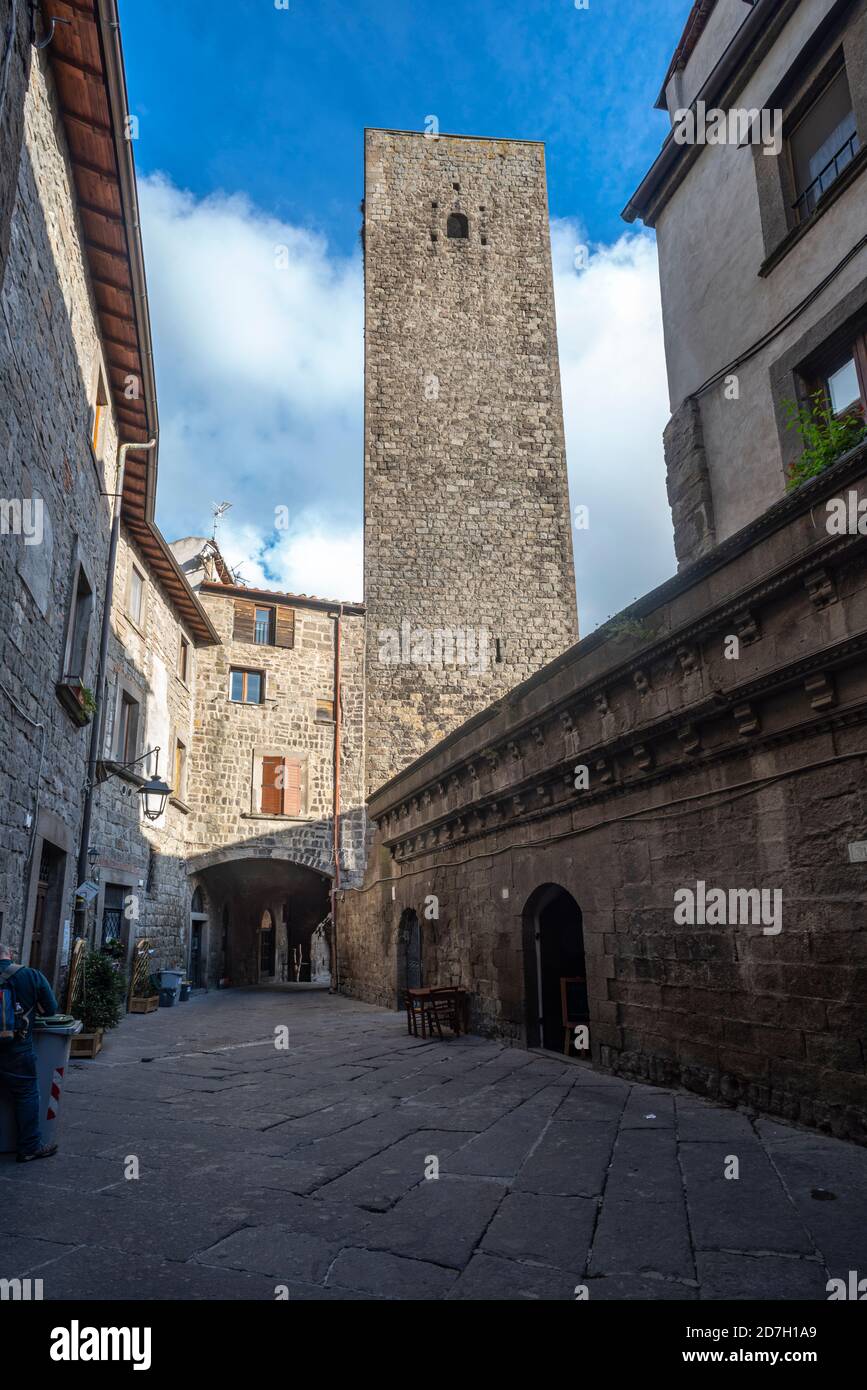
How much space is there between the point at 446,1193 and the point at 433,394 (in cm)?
2005

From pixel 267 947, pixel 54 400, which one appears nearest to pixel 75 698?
pixel 54 400

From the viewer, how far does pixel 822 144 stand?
7477 millimetres

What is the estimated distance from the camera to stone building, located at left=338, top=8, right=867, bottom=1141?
15.2 ft

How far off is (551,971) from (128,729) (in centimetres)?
879

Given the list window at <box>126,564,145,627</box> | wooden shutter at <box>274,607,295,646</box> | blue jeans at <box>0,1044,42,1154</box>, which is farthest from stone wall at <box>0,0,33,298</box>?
wooden shutter at <box>274,607,295,646</box>

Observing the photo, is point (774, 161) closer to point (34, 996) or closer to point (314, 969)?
point (34, 996)

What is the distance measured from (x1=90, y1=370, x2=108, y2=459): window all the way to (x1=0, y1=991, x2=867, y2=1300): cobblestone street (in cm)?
702

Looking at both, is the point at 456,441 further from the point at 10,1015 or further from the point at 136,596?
the point at 10,1015

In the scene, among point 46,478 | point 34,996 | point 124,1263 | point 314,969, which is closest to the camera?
point 124,1263

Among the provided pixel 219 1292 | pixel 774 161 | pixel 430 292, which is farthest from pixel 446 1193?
pixel 430 292

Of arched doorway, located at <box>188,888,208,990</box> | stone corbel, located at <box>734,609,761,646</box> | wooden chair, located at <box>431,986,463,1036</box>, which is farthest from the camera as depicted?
arched doorway, located at <box>188,888,208,990</box>

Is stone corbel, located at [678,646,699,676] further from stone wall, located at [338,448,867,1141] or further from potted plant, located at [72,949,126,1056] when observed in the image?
potted plant, located at [72,949,126,1056]

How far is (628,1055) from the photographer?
6.42 metres

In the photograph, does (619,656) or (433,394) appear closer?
(619,656)
